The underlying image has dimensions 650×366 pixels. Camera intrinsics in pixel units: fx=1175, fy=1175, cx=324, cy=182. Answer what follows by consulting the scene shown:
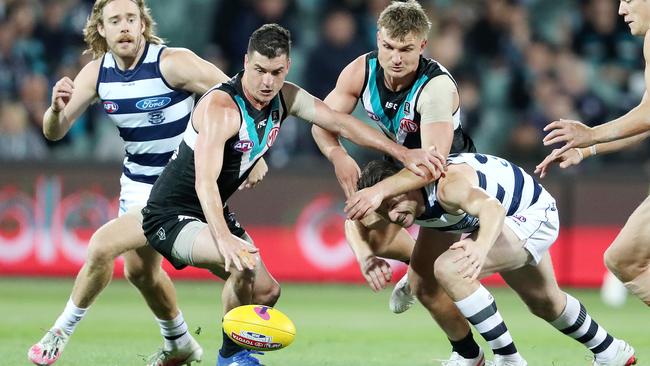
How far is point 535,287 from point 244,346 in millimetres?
1787

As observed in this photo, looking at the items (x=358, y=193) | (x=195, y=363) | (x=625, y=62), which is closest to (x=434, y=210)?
(x=358, y=193)

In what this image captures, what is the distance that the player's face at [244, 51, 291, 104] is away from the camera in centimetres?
645

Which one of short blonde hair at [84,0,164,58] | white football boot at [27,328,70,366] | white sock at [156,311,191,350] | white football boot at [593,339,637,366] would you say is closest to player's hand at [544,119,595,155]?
white football boot at [593,339,637,366]

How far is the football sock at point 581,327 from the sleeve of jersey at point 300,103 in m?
1.88

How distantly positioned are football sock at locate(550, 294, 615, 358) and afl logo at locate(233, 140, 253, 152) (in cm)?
209

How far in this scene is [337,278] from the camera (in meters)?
12.9

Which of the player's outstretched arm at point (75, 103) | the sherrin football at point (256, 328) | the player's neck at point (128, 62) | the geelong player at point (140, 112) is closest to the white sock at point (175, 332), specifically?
the geelong player at point (140, 112)

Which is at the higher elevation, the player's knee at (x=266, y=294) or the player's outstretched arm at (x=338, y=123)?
the player's outstretched arm at (x=338, y=123)

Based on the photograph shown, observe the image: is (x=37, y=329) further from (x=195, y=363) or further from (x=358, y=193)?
(x=358, y=193)

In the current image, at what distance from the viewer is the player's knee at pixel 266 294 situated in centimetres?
660

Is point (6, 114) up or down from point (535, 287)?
down

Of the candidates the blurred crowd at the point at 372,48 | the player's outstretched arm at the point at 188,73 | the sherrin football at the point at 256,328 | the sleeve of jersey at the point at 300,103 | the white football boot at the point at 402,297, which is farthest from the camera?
the blurred crowd at the point at 372,48

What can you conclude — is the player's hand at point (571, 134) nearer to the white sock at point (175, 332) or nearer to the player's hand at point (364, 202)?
the player's hand at point (364, 202)

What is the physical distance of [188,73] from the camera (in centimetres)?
734
